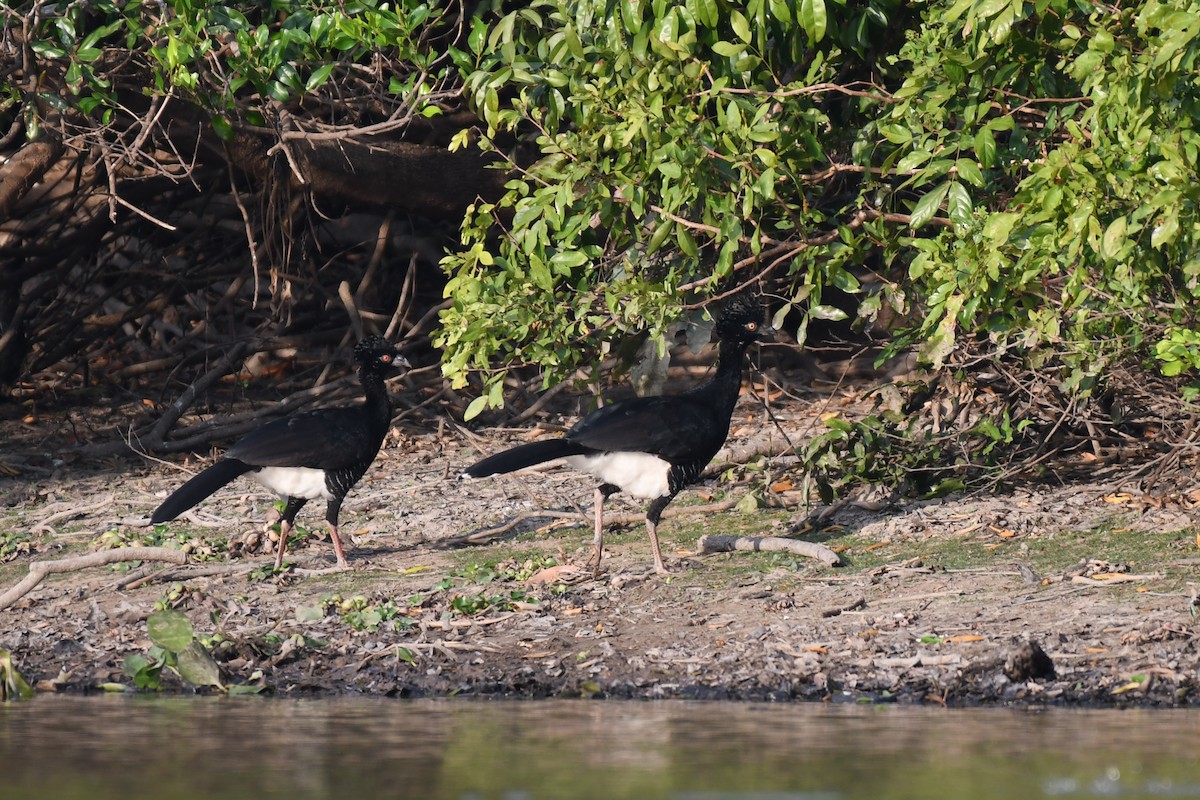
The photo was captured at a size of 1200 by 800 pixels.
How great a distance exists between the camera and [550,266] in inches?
348

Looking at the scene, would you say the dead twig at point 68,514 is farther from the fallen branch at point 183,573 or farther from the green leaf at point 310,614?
the green leaf at point 310,614

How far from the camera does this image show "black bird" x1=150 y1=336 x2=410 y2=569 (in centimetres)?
895

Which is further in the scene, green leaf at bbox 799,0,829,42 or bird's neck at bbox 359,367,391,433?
bird's neck at bbox 359,367,391,433

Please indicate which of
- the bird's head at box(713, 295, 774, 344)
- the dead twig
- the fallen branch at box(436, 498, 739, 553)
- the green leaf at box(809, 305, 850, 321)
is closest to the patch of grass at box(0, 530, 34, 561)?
the dead twig

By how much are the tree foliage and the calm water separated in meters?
2.00

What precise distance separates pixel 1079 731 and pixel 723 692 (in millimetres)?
1535

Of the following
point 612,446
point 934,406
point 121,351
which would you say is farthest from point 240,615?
point 121,351

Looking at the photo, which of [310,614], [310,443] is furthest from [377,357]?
[310,614]

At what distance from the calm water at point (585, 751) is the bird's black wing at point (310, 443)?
248 cm

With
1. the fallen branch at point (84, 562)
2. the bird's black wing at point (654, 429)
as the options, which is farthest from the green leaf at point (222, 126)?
the bird's black wing at point (654, 429)

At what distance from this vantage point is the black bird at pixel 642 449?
877 cm

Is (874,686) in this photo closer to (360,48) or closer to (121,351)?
(360,48)

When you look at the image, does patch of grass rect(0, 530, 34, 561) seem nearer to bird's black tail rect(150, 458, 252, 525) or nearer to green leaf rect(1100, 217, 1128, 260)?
bird's black tail rect(150, 458, 252, 525)

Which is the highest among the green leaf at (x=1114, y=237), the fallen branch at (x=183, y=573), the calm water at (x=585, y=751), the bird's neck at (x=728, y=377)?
the green leaf at (x=1114, y=237)
